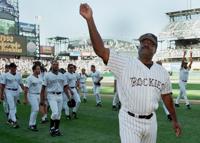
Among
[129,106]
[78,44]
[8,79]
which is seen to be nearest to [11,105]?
[8,79]

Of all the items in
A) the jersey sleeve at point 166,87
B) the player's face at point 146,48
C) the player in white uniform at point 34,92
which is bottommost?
the player in white uniform at point 34,92

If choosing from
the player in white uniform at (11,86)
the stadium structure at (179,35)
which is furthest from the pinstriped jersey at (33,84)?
the stadium structure at (179,35)

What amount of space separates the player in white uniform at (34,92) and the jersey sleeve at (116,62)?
7313 mm

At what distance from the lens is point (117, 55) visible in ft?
15.8

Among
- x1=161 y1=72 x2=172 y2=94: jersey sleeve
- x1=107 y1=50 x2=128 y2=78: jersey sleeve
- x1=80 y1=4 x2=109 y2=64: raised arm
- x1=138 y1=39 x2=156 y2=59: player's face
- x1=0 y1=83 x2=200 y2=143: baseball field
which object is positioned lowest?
x1=0 y1=83 x2=200 y2=143: baseball field

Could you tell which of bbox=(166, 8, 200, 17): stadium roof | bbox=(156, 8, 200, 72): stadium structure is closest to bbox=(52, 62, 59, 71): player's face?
bbox=(156, 8, 200, 72): stadium structure

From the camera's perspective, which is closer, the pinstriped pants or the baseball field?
the pinstriped pants

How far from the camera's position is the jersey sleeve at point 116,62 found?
477cm

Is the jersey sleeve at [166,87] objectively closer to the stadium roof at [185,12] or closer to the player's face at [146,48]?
the player's face at [146,48]

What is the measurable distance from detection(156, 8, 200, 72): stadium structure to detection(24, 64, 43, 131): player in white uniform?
2572 inches

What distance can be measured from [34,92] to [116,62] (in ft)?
25.1

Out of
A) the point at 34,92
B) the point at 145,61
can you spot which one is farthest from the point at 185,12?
the point at 145,61

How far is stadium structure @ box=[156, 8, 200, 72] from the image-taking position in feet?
259

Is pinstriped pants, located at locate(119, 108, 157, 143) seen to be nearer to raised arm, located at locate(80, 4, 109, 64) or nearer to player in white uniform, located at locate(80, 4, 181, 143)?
player in white uniform, located at locate(80, 4, 181, 143)
